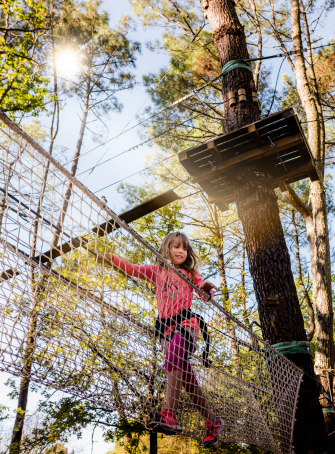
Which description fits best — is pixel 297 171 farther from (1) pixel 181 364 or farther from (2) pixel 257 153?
(1) pixel 181 364

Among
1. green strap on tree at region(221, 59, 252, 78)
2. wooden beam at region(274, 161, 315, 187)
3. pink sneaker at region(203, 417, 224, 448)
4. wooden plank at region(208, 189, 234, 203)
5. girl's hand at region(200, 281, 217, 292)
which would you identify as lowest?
pink sneaker at region(203, 417, 224, 448)

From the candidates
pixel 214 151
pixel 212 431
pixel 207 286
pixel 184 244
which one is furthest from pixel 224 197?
pixel 212 431

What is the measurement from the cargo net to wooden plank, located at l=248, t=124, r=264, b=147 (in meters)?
1.17

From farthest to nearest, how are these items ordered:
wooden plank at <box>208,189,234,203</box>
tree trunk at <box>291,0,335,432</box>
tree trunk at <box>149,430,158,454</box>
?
tree trunk at <box>149,430,158,454</box>, tree trunk at <box>291,0,335,432</box>, wooden plank at <box>208,189,234,203</box>

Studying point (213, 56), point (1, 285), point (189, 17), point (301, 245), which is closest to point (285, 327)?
point (1, 285)

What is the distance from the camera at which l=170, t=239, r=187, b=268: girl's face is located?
185 cm

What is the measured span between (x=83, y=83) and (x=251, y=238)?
602cm

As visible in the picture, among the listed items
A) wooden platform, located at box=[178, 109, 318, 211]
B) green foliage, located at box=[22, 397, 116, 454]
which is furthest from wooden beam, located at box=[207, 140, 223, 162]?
green foliage, located at box=[22, 397, 116, 454]

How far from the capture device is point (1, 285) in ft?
3.68

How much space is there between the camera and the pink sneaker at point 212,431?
143 cm

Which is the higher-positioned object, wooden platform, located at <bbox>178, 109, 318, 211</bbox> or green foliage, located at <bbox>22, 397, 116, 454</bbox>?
wooden platform, located at <bbox>178, 109, 318, 211</bbox>

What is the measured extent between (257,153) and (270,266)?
0.73m

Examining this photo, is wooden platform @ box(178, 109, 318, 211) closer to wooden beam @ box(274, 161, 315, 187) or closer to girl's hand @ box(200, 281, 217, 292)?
wooden beam @ box(274, 161, 315, 187)

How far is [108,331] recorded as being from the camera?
139 centimetres
